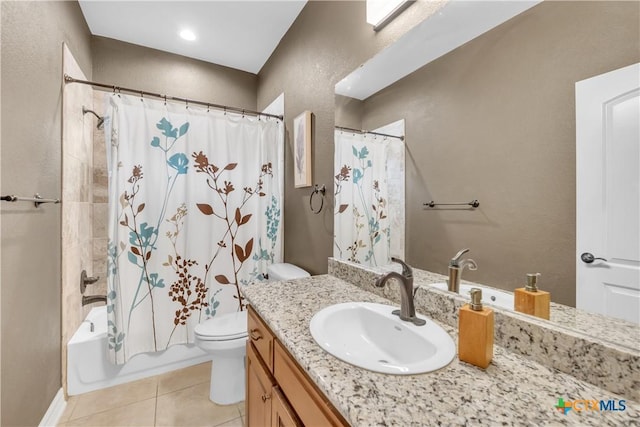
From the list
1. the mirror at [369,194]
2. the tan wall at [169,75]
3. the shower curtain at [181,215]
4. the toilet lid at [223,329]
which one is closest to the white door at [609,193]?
the mirror at [369,194]

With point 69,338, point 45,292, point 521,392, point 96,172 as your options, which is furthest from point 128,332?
point 521,392

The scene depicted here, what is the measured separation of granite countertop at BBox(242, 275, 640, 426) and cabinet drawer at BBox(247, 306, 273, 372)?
9.4 inches

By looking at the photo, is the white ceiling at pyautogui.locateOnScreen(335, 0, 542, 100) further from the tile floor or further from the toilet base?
the tile floor

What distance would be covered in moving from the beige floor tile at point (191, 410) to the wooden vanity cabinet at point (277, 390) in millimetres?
550

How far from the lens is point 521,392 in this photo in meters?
0.57

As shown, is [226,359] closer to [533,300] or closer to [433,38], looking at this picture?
[533,300]

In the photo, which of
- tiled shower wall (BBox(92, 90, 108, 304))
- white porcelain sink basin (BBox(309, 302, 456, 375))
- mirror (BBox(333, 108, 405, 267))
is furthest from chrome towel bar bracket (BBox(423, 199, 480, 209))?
tiled shower wall (BBox(92, 90, 108, 304))

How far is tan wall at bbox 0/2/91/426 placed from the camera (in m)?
1.13

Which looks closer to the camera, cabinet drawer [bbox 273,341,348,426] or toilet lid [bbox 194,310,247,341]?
cabinet drawer [bbox 273,341,348,426]

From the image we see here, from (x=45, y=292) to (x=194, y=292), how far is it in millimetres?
791

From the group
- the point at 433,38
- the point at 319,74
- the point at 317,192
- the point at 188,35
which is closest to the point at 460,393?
the point at 433,38

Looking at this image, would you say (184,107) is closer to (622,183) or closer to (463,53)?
(463,53)

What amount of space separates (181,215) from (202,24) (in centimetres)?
155

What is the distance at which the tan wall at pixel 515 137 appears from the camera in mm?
641
